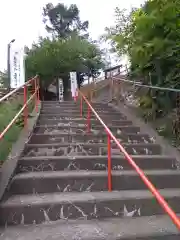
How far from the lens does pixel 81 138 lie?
4711mm

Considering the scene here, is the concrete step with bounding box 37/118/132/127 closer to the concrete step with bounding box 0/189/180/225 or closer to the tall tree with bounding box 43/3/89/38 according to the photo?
the concrete step with bounding box 0/189/180/225

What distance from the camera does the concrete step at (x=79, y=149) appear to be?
4.11 meters

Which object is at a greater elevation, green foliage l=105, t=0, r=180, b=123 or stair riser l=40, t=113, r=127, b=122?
green foliage l=105, t=0, r=180, b=123

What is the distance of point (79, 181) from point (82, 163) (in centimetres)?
43

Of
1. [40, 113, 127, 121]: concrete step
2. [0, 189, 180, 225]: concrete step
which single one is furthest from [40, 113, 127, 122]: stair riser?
[0, 189, 180, 225]: concrete step

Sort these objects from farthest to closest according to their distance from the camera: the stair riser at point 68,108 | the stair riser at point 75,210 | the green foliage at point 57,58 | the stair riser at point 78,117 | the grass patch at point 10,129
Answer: the green foliage at point 57,58
the stair riser at point 68,108
the stair riser at point 78,117
the grass patch at point 10,129
the stair riser at point 75,210

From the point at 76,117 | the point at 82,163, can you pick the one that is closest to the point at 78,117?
the point at 76,117

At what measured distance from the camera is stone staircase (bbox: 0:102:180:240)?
8.71 ft

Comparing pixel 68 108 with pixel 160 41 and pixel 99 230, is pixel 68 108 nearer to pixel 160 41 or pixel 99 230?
pixel 160 41

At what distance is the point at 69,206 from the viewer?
2.91 m

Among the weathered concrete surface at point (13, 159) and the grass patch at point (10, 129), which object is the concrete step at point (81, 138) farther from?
the grass patch at point (10, 129)

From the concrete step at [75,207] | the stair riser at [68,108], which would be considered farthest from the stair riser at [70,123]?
the concrete step at [75,207]

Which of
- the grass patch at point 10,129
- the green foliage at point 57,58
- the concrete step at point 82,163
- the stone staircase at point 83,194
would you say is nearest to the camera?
the stone staircase at point 83,194

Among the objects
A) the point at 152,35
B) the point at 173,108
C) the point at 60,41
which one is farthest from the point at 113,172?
the point at 60,41
